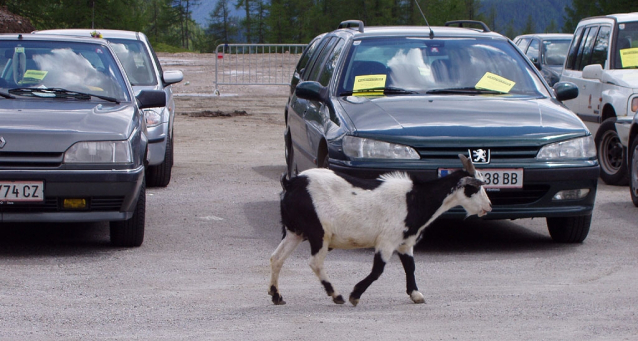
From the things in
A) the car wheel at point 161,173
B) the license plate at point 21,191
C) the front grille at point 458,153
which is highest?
the front grille at point 458,153

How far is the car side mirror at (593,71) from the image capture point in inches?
442

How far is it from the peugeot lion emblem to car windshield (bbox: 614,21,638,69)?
5406mm

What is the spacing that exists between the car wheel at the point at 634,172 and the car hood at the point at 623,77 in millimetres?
1406

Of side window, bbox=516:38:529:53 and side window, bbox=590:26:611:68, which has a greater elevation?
side window, bbox=590:26:611:68

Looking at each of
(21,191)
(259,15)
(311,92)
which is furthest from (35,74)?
(259,15)

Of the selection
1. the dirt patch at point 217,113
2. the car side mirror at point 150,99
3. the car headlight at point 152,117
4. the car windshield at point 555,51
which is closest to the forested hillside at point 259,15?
the dirt patch at point 217,113

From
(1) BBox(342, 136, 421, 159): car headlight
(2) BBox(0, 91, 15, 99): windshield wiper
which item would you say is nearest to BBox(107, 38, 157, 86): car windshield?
(2) BBox(0, 91, 15, 99): windshield wiper

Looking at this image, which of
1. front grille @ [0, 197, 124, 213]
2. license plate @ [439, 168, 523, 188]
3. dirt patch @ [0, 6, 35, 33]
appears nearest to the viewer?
front grille @ [0, 197, 124, 213]

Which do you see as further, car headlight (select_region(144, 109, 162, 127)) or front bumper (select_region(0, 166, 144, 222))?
car headlight (select_region(144, 109, 162, 127))

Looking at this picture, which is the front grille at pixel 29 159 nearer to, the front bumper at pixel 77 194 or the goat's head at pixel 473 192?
the front bumper at pixel 77 194

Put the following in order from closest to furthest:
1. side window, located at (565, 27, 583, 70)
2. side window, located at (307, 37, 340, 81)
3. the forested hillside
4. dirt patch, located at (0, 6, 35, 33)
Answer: side window, located at (307, 37, 340, 81) → side window, located at (565, 27, 583, 70) → dirt patch, located at (0, 6, 35, 33) → the forested hillside

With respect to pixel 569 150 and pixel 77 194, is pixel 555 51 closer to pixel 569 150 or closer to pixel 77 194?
pixel 569 150

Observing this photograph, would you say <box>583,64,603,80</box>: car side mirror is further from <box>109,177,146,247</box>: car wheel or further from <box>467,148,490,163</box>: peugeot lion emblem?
<box>109,177,146,247</box>: car wheel

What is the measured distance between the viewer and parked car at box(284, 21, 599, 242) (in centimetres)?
665
